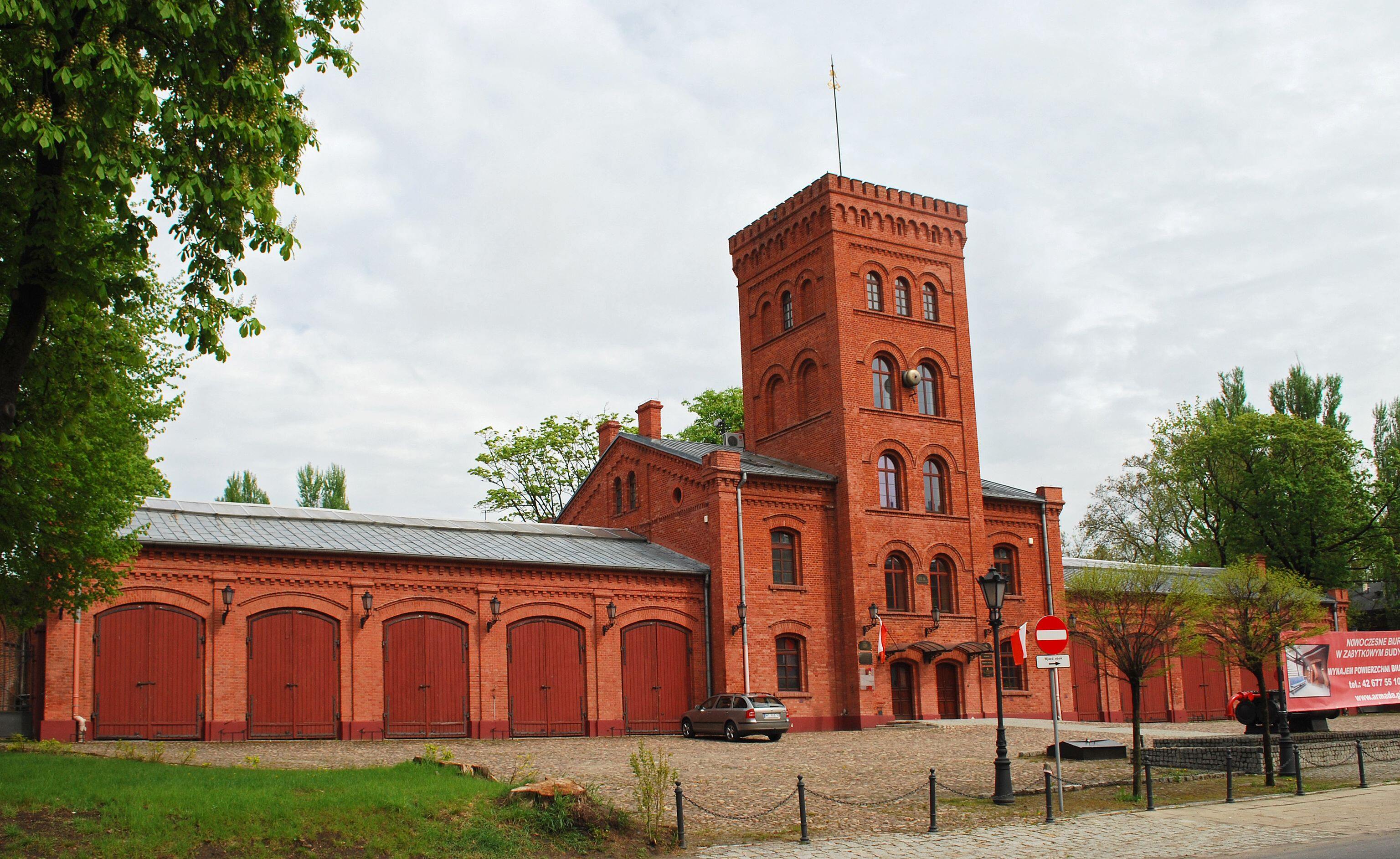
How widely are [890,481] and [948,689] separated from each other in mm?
6668

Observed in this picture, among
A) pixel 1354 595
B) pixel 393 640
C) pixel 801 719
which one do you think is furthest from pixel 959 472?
pixel 1354 595

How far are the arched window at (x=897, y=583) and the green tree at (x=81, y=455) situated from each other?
20.7 m

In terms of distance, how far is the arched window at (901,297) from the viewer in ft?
123

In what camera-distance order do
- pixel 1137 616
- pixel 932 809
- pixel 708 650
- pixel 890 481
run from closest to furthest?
pixel 932 809
pixel 1137 616
pixel 708 650
pixel 890 481

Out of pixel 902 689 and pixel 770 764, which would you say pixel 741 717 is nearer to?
pixel 770 764

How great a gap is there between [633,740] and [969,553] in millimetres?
13853

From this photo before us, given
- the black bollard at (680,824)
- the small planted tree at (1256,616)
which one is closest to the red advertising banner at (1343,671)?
the small planted tree at (1256,616)

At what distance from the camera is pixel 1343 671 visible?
23.8m

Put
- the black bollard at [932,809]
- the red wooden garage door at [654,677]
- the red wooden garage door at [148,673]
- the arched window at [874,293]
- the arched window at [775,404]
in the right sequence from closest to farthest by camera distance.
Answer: the black bollard at [932,809] → the red wooden garage door at [148,673] → the red wooden garage door at [654,677] → the arched window at [874,293] → the arched window at [775,404]

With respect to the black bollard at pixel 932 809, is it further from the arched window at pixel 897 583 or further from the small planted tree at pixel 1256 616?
the arched window at pixel 897 583

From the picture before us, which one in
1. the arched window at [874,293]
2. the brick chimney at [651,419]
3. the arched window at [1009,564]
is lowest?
the arched window at [1009,564]

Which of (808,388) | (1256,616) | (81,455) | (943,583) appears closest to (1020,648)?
(943,583)

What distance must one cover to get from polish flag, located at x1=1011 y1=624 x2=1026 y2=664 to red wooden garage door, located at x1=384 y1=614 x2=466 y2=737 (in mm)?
16297

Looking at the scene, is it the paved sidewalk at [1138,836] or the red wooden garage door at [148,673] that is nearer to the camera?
the paved sidewalk at [1138,836]
